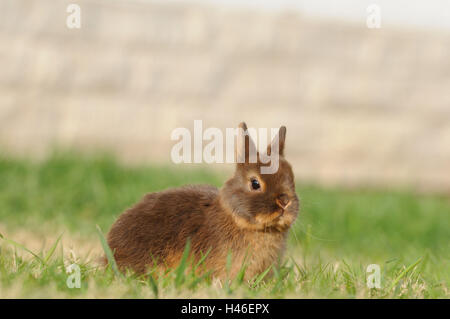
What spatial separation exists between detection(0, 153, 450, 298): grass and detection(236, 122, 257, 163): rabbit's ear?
1.44ft

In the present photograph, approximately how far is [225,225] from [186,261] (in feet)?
0.83

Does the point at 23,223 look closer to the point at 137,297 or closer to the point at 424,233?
the point at 137,297

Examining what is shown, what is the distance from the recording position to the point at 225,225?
119 inches

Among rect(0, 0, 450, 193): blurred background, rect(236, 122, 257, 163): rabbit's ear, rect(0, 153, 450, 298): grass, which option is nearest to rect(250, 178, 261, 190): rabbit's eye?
rect(236, 122, 257, 163): rabbit's ear

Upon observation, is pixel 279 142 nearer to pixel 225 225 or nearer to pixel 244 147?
pixel 244 147

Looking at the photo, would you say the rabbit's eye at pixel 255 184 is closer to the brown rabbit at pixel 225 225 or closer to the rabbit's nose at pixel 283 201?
the brown rabbit at pixel 225 225

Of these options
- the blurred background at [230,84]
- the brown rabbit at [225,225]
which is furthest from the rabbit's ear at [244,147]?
the blurred background at [230,84]

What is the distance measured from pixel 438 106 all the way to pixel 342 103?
1.31 metres

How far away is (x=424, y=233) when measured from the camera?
604 cm

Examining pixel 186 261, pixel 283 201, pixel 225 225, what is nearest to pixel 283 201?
pixel 283 201

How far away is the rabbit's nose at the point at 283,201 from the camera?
9.51 feet

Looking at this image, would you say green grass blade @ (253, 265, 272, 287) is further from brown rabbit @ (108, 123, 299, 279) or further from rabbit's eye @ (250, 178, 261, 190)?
rabbit's eye @ (250, 178, 261, 190)

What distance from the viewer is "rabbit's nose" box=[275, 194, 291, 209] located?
2898 mm

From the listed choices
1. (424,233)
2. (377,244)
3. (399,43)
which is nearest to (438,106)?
(399,43)
